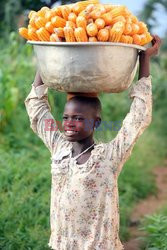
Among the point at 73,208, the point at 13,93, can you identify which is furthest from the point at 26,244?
the point at 13,93

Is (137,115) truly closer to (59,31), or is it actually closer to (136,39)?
(136,39)

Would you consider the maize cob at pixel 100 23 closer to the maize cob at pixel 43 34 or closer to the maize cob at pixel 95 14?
the maize cob at pixel 95 14

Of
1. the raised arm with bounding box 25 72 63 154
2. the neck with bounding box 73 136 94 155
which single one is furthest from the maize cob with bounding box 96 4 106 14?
the neck with bounding box 73 136 94 155

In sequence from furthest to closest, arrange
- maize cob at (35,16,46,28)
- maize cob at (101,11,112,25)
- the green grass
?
1. the green grass
2. maize cob at (35,16,46,28)
3. maize cob at (101,11,112,25)

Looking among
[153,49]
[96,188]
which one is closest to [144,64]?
[153,49]

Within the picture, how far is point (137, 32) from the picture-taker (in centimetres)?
317

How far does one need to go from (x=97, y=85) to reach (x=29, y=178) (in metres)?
2.49

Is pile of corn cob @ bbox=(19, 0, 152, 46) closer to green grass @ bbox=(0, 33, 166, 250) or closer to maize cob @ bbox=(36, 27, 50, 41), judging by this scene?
maize cob @ bbox=(36, 27, 50, 41)

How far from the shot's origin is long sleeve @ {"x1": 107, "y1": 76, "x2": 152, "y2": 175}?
328cm

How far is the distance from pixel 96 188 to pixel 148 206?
10.7 feet

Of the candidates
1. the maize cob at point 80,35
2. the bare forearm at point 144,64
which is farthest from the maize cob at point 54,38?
the bare forearm at point 144,64

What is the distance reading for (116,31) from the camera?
2986mm

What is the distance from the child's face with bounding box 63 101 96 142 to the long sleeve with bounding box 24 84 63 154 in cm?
22

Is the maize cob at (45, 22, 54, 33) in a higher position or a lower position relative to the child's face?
higher
